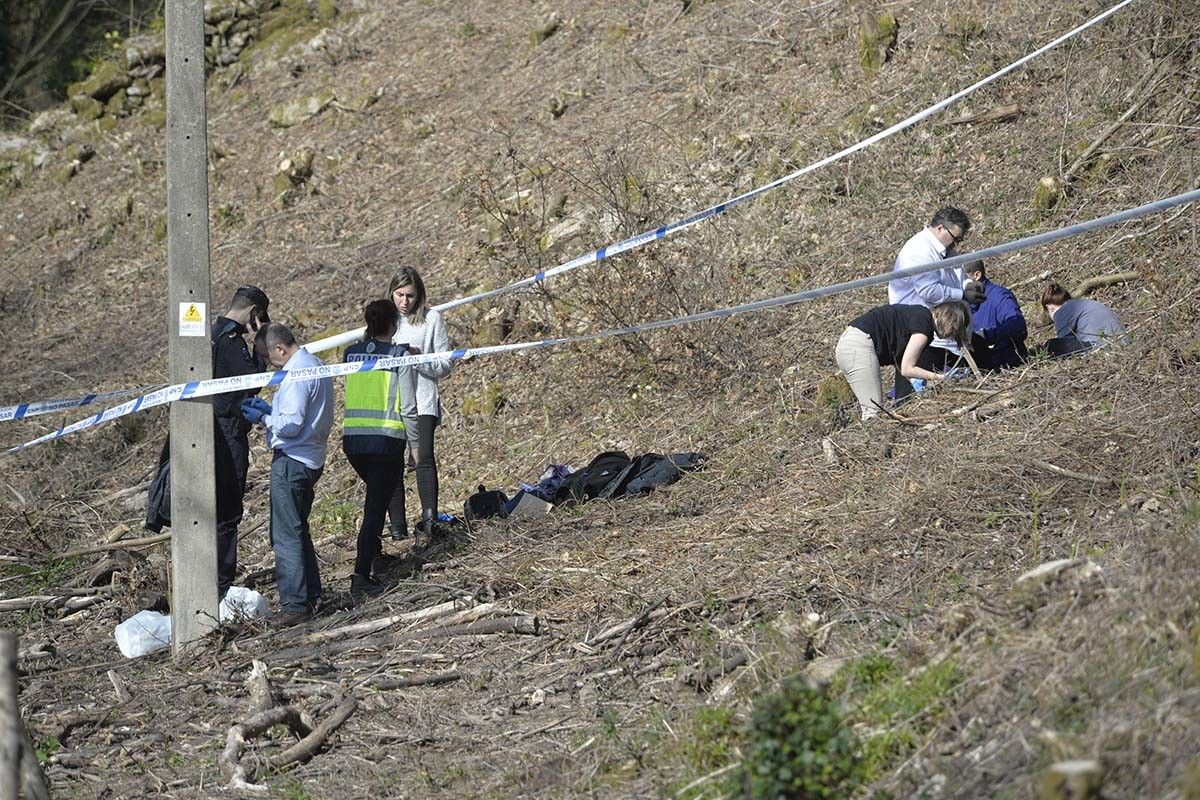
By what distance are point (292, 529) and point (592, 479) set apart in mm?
2037

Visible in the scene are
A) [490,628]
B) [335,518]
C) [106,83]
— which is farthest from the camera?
[106,83]

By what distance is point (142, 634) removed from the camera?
7.23 meters

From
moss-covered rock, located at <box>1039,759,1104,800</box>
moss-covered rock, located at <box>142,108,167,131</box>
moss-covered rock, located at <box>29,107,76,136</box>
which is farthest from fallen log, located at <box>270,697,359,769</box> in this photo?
moss-covered rock, located at <box>29,107,76,136</box>

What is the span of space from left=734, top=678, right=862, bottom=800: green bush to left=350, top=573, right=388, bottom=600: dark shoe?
369 cm

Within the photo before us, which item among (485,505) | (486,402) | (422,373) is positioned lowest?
(485,505)

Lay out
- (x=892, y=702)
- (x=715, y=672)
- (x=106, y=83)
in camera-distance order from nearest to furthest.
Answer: (x=892, y=702) → (x=715, y=672) → (x=106, y=83)

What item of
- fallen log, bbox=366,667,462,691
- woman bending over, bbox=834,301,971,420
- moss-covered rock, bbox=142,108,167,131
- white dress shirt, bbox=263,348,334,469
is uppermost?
moss-covered rock, bbox=142,108,167,131

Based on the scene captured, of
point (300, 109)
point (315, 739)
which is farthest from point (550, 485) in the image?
point (300, 109)

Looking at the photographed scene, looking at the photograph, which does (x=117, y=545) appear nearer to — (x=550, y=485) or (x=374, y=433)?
(x=374, y=433)

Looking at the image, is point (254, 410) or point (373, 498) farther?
point (373, 498)

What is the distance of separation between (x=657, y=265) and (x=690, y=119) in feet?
10.4

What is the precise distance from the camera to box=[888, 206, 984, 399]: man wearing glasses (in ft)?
27.7

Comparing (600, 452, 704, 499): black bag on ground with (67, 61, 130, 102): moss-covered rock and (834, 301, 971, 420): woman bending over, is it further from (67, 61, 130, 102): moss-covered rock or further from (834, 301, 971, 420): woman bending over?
(67, 61, 130, 102): moss-covered rock

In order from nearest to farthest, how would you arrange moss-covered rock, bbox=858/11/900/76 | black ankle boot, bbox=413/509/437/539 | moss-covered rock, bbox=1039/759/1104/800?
moss-covered rock, bbox=1039/759/1104/800 → black ankle boot, bbox=413/509/437/539 → moss-covered rock, bbox=858/11/900/76
